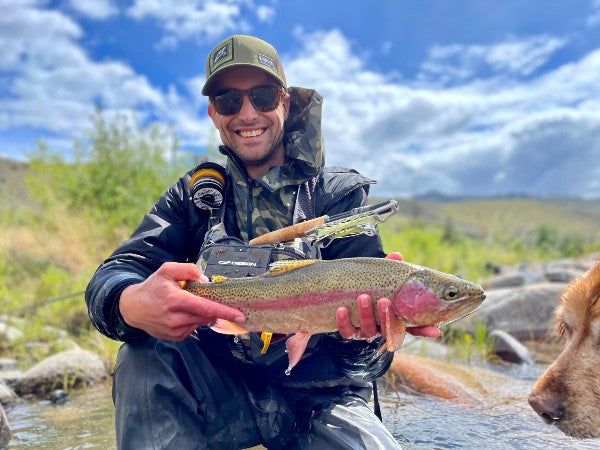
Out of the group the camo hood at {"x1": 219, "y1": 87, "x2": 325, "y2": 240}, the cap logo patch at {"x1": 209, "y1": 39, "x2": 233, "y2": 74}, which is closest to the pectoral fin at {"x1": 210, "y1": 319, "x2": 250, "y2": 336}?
the camo hood at {"x1": 219, "y1": 87, "x2": 325, "y2": 240}

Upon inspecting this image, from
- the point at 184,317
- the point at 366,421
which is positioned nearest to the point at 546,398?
the point at 366,421

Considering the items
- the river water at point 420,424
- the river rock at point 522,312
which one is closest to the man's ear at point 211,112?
the river water at point 420,424

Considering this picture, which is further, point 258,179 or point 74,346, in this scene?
point 74,346

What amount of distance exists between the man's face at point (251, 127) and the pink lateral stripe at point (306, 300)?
1.69 m

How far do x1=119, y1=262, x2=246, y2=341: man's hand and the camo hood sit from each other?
1.15m

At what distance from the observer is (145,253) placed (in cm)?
396

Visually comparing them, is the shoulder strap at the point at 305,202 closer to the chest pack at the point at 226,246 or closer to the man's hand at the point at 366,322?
the chest pack at the point at 226,246

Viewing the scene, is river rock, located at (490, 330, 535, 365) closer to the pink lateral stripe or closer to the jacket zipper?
the jacket zipper

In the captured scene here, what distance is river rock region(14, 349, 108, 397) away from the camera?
245 inches

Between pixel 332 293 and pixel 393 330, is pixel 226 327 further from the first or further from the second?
pixel 393 330

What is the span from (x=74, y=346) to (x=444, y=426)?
493 cm

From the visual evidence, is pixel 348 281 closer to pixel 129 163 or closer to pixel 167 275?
pixel 167 275

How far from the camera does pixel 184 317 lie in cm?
290

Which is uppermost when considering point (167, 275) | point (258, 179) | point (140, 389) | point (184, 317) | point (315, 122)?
point (315, 122)
